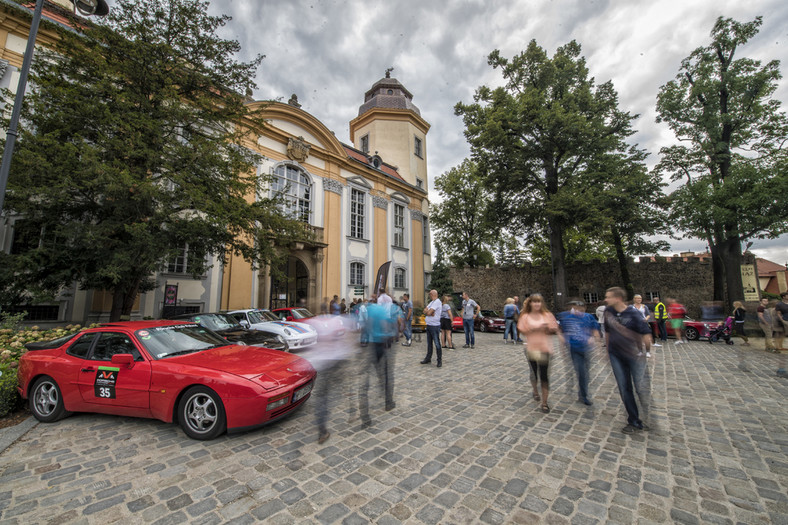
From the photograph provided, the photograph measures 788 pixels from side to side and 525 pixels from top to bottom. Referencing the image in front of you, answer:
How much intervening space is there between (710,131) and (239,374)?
27.0 metres

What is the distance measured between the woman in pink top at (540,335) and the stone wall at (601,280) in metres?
23.7

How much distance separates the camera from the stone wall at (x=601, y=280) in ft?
76.2

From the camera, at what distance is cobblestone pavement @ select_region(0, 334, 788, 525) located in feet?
8.07

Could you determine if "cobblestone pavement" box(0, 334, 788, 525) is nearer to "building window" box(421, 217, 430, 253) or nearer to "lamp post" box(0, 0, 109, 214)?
"lamp post" box(0, 0, 109, 214)

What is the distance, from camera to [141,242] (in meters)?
9.06

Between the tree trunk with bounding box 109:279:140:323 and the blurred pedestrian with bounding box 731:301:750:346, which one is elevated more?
the tree trunk with bounding box 109:279:140:323

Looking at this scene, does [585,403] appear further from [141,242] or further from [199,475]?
[141,242]

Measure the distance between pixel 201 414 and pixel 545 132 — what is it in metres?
22.3

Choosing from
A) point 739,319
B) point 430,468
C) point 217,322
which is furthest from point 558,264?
point 430,468

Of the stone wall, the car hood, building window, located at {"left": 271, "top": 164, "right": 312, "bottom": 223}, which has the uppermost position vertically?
building window, located at {"left": 271, "top": 164, "right": 312, "bottom": 223}

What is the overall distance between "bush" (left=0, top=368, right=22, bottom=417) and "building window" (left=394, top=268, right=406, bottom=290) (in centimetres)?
2083

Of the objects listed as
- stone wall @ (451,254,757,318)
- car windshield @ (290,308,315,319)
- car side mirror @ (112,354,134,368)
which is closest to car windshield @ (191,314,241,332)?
car windshield @ (290,308,315,319)

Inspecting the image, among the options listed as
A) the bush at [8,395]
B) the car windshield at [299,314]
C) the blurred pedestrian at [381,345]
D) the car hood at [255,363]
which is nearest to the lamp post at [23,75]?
the bush at [8,395]

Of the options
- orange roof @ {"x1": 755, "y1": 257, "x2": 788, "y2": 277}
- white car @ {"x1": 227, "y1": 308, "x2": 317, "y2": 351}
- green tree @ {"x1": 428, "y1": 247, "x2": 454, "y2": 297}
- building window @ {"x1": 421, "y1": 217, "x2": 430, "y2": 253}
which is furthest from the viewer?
orange roof @ {"x1": 755, "y1": 257, "x2": 788, "y2": 277}
